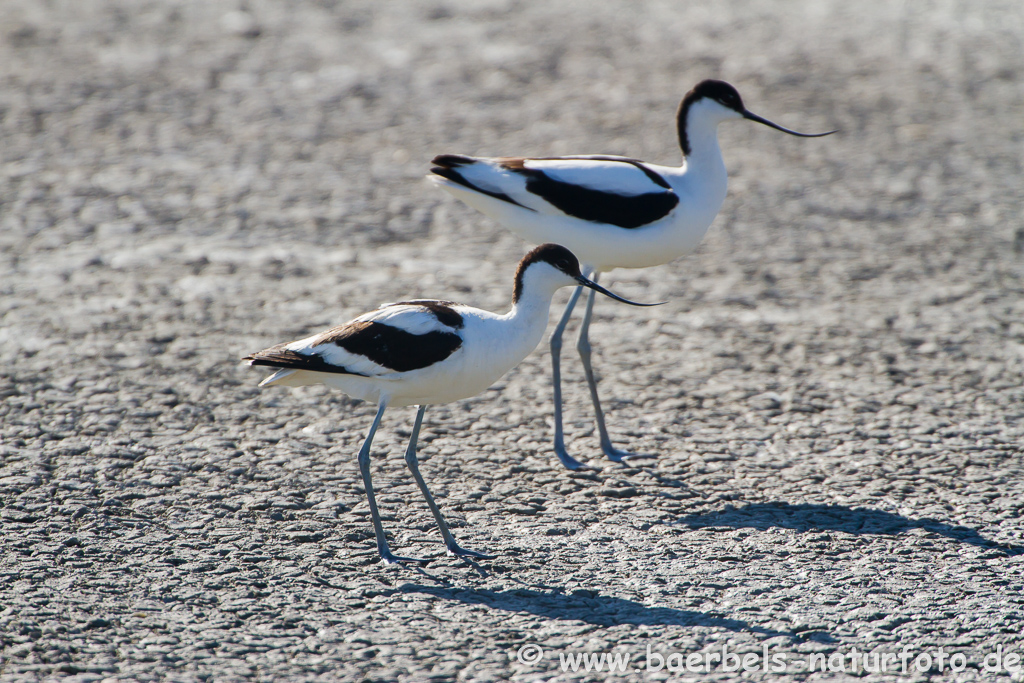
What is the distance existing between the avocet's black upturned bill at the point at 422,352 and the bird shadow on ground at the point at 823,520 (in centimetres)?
106

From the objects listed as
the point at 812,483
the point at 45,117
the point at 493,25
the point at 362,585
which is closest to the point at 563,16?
the point at 493,25

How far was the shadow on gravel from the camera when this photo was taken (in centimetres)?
385

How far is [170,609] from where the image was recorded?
152 inches

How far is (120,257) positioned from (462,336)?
3651 millimetres

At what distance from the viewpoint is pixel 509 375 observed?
6031 millimetres

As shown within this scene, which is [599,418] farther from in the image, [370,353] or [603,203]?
[370,353]

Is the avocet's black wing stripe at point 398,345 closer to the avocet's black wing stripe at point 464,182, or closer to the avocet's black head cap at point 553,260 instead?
the avocet's black head cap at point 553,260

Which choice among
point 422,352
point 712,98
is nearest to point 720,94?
point 712,98

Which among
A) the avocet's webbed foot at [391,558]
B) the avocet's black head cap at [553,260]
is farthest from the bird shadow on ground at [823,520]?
the avocet's webbed foot at [391,558]

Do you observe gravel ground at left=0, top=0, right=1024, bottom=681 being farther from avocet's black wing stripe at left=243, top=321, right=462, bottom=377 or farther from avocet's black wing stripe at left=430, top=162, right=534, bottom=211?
avocet's black wing stripe at left=430, top=162, right=534, bottom=211

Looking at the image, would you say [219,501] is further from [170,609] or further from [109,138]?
[109,138]

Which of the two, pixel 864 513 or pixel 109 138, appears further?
pixel 109 138

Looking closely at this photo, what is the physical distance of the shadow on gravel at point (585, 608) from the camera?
3848 millimetres

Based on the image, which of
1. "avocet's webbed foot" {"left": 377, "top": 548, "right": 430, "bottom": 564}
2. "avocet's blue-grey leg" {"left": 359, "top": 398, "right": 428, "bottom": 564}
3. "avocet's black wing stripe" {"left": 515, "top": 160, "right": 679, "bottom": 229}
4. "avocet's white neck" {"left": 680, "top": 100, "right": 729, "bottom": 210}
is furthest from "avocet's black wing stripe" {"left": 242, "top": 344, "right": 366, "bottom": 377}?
"avocet's white neck" {"left": 680, "top": 100, "right": 729, "bottom": 210}
